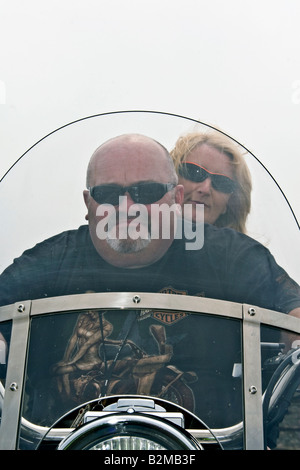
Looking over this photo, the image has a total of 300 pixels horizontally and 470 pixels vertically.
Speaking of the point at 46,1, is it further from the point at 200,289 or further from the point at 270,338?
the point at 270,338

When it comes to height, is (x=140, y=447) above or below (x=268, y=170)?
below

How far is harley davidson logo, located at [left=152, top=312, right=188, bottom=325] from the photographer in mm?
1654

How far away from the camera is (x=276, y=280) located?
182 cm

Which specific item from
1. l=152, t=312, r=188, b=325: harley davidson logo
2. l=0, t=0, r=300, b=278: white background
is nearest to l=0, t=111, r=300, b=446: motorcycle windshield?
l=152, t=312, r=188, b=325: harley davidson logo

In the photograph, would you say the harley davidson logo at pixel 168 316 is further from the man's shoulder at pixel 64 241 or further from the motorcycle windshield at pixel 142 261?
the man's shoulder at pixel 64 241

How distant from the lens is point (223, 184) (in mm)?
1881

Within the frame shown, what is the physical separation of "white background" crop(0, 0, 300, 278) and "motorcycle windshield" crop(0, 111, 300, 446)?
5.4 inches

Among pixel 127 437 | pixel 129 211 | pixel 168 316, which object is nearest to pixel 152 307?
pixel 168 316

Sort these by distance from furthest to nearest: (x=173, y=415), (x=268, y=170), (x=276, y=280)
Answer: (x=268, y=170), (x=276, y=280), (x=173, y=415)

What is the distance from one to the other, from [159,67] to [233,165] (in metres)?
0.49

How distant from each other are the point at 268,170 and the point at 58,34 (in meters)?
0.85

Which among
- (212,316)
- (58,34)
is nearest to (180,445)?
(212,316)

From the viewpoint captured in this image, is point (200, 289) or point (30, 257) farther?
point (30, 257)

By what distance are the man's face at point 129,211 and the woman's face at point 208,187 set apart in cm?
4
